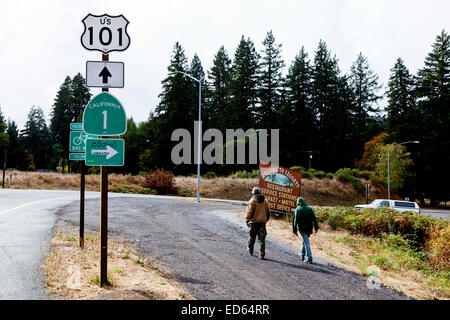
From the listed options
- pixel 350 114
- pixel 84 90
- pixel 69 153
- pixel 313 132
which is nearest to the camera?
pixel 69 153

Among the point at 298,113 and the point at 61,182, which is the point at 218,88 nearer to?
the point at 298,113

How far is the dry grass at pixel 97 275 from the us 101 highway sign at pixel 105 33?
158 inches

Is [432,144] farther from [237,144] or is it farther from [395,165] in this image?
[237,144]

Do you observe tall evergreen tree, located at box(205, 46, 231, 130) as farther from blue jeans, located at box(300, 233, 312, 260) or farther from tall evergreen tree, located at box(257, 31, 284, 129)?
blue jeans, located at box(300, 233, 312, 260)

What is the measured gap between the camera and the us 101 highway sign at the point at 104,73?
5.90 meters

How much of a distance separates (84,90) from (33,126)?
3338 centimetres

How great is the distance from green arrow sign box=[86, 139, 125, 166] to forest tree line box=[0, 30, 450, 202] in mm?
42675

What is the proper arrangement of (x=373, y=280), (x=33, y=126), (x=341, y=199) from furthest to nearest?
(x=33, y=126)
(x=341, y=199)
(x=373, y=280)

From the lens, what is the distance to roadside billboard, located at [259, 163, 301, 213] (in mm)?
16228

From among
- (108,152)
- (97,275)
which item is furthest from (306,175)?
(108,152)

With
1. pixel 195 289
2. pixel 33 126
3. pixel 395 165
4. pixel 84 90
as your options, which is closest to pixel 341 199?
pixel 395 165

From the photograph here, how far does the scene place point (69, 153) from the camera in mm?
8703

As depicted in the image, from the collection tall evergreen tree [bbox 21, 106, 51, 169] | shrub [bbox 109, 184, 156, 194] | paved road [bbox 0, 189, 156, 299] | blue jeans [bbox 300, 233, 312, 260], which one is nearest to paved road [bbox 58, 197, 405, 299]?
blue jeans [bbox 300, 233, 312, 260]

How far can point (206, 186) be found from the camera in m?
35.0
